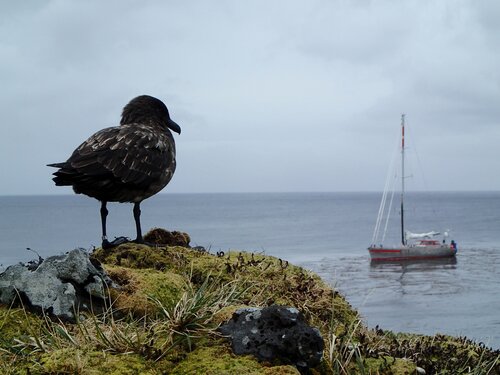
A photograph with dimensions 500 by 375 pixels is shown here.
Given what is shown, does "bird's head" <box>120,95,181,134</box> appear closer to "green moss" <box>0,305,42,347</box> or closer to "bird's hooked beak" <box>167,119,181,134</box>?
"bird's hooked beak" <box>167,119,181,134</box>

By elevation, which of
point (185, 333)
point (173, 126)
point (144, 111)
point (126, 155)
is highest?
point (144, 111)

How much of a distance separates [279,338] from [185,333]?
2.53 feet

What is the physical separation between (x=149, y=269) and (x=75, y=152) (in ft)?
7.15

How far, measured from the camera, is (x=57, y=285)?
533cm

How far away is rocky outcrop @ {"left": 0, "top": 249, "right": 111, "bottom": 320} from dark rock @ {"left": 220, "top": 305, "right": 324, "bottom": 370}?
167 cm

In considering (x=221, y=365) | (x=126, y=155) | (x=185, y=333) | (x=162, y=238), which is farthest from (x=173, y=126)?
(x=221, y=365)

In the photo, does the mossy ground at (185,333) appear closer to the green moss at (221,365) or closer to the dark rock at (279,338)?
the green moss at (221,365)

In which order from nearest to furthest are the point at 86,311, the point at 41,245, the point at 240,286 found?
1. the point at 86,311
2. the point at 240,286
3. the point at 41,245

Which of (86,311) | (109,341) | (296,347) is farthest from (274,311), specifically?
(86,311)

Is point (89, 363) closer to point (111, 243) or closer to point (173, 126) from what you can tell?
point (111, 243)

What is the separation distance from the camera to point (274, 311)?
4469 mm

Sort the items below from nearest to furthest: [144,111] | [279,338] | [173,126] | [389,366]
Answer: [279,338] → [389,366] → [144,111] → [173,126]

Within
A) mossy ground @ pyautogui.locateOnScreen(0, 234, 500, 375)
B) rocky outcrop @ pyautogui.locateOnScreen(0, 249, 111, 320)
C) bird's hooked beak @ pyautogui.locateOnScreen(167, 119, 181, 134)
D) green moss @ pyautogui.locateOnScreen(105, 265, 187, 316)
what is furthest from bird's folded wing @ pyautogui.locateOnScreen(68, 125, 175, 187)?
rocky outcrop @ pyautogui.locateOnScreen(0, 249, 111, 320)

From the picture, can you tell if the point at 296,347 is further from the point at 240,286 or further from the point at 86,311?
the point at 86,311
